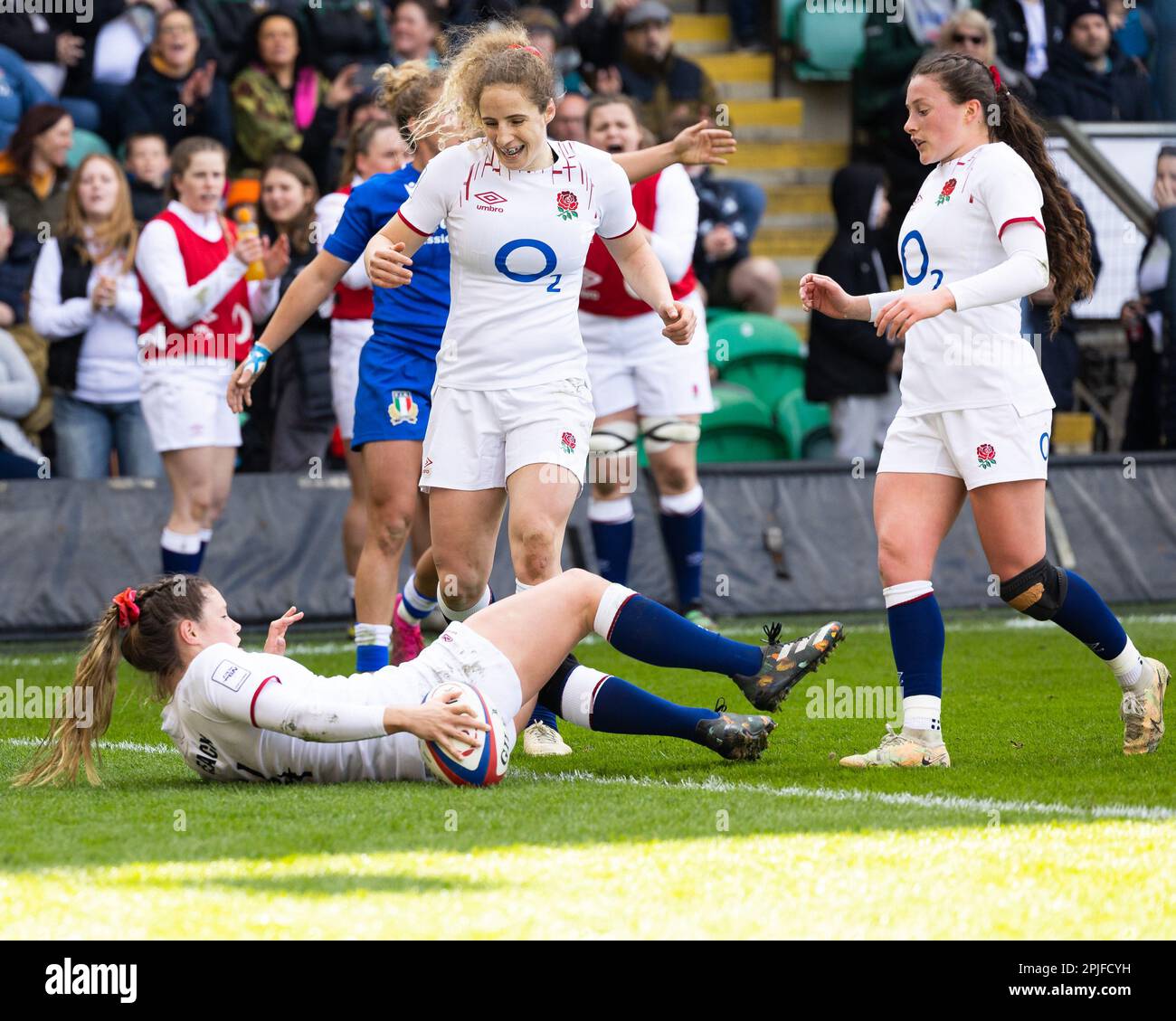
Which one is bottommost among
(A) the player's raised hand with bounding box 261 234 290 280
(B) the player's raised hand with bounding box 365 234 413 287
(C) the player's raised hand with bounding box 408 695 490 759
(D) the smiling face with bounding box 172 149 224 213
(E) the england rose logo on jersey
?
(C) the player's raised hand with bounding box 408 695 490 759

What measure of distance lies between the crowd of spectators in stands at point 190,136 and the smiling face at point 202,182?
0.84 metres

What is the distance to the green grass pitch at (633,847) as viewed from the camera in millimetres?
3633

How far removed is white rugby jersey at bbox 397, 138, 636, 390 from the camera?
5844 mm

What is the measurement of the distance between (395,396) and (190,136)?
19.6 feet

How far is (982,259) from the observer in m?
5.62

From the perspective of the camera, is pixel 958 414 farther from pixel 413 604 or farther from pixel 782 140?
pixel 782 140

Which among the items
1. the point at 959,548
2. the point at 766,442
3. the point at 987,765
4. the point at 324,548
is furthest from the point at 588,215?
the point at 766,442

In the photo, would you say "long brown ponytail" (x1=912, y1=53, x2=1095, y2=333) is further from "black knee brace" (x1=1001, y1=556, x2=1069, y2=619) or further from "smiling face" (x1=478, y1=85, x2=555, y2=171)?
"smiling face" (x1=478, y1=85, x2=555, y2=171)

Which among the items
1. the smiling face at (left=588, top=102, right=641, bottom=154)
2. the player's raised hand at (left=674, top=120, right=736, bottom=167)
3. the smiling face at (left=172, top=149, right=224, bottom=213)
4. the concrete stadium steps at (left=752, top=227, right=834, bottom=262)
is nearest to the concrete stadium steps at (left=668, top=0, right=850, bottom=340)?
the concrete stadium steps at (left=752, top=227, right=834, bottom=262)

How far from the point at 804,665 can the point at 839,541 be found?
5.55 metres

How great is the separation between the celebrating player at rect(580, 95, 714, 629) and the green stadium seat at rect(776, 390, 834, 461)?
128 inches

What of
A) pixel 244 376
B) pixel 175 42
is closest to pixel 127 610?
pixel 244 376

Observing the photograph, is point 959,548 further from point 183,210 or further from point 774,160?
Answer: point 774,160
